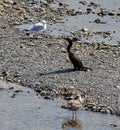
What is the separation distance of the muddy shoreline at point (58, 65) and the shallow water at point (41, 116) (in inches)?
12.3

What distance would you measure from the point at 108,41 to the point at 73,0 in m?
4.61

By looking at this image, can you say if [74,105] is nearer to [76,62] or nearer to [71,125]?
[71,125]

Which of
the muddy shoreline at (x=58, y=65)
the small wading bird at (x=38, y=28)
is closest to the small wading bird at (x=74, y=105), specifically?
the muddy shoreline at (x=58, y=65)

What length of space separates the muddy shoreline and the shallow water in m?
0.31

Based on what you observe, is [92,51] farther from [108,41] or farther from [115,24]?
[115,24]

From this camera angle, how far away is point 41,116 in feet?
45.8

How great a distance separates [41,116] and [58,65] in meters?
2.90

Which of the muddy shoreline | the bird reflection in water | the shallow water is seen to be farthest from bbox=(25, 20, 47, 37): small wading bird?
the bird reflection in water

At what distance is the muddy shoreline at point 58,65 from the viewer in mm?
14922

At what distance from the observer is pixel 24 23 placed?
20453 mm

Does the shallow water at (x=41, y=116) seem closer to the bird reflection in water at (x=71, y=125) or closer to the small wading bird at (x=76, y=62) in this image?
the bird reflection in water at (x=71, y=125)

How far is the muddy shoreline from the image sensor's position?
14922 millimetres

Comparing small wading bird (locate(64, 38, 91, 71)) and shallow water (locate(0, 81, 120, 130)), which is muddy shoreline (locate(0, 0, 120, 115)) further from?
shallow water (locate(0, 81, 120, 130))

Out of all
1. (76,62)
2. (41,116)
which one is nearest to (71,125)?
(41,116)
